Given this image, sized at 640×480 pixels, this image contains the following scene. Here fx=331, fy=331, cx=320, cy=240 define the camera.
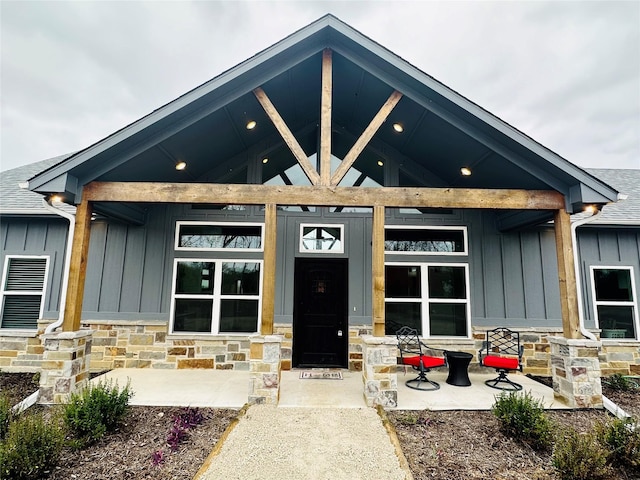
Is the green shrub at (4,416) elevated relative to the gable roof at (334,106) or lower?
lower

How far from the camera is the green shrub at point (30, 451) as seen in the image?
8.44ft

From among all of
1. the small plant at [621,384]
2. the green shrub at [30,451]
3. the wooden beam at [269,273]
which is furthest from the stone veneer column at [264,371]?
the small plant at [621,384]

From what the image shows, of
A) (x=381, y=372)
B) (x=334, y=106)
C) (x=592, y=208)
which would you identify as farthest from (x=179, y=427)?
(x=592, y=208)

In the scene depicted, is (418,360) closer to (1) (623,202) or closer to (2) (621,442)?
(2) (621,442)

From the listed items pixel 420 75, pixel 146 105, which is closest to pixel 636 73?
pixel 420 75

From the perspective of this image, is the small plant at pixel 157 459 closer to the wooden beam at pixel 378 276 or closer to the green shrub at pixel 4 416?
the green shrub at pixel 4 416

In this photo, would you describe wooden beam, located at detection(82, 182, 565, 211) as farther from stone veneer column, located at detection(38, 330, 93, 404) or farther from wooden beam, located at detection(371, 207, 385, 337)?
stone veneer column, located at detection(38, 330, 93, 404)

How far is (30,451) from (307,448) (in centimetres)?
232

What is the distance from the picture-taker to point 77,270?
4539mm

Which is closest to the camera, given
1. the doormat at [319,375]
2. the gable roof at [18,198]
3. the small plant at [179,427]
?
the small plant at [179,427]

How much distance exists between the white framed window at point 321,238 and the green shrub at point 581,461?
4414 millimetres

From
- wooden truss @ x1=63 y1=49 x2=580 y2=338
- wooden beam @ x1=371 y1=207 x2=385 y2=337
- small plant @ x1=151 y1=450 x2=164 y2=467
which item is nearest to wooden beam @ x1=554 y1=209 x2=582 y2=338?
wooden truss @ x1=63 y1=49 x2=580 y2=338

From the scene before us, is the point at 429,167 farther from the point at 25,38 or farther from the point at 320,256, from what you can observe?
the point at 25,38

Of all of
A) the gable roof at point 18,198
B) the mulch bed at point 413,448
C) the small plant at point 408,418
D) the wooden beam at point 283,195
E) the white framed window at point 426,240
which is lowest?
the mulch bed at point 413,448
